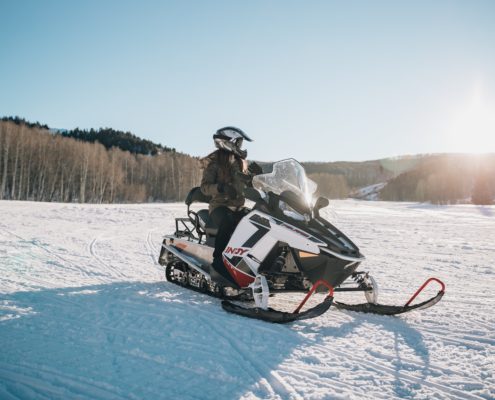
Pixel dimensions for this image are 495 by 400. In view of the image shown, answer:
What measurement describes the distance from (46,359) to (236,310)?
1.70 m

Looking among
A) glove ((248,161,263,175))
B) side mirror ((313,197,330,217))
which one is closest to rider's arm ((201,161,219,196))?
glove ((248,161,263,175))

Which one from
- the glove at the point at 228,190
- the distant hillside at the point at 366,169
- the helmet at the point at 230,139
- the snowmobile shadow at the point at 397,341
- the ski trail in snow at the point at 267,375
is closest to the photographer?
the ski trail in snow at the point at 267,375

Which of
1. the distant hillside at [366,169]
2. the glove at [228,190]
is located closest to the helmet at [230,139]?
the glove at [228,190]

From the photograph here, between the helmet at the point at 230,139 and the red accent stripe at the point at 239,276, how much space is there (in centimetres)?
136

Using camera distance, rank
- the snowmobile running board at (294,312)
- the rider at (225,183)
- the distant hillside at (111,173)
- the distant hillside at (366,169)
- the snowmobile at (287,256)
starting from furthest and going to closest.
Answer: the distant hillside at (366,169) → the distant hillside at (111,173) → the rider at (225,183) → the snowmobile at (287,256) → the snowmobile running board at (294,312)

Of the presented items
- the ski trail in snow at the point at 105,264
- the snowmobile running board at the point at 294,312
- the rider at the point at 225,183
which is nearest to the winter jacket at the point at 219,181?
the rider at the point at 225,183

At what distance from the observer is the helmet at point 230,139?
172 inches

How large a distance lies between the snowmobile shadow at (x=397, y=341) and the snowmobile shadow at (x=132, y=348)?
1.23 ft

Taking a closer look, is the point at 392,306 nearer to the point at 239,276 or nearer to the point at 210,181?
the point at 239,276

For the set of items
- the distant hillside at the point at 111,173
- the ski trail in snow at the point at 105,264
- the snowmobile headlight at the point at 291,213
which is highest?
the distant hillside at the point at 111,173

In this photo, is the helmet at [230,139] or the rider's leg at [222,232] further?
the helmet at [230,139]

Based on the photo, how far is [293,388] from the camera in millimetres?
2238

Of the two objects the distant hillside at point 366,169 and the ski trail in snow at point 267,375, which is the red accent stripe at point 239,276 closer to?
the ski trail in snow at point 267,375

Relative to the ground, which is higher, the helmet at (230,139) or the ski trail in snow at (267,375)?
the helmet at (230,139)
